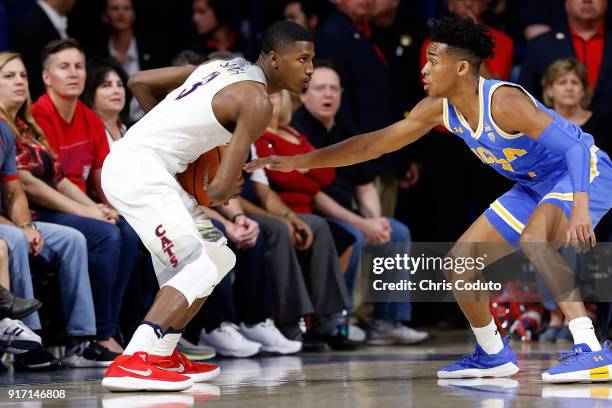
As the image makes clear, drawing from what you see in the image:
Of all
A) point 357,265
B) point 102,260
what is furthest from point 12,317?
point 357,265

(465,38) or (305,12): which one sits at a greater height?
(305,12)

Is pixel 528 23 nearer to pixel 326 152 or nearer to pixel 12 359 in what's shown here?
pixel 326 152

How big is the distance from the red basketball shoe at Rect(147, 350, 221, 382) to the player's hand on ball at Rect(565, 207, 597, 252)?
69.2 inches

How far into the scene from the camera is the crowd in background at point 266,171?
6.28 metres

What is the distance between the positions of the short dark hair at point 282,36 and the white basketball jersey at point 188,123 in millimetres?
123

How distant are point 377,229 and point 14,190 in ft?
8.64

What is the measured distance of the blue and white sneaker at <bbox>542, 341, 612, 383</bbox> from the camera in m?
5.03

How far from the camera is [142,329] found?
4.79 meters

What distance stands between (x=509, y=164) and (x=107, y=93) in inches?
108

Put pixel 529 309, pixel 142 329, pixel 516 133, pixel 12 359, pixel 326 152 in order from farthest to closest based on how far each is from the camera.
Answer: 1. pixel 529 309
2. pixel 12 359
3. pixel 326 152
4. pixel 516 133
5. pixel 142 329

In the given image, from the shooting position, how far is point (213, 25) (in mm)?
8719

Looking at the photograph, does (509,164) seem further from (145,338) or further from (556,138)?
(145,338)

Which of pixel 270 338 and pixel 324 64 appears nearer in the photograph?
pixel 270 338

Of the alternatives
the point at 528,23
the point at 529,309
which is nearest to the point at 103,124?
the point at 529,309
